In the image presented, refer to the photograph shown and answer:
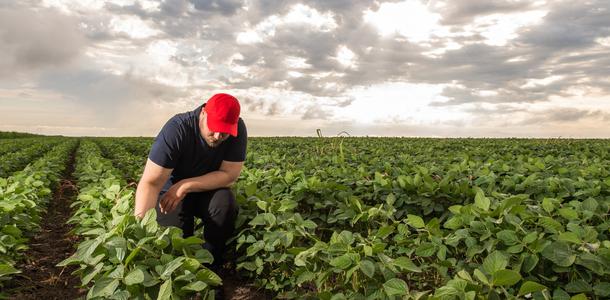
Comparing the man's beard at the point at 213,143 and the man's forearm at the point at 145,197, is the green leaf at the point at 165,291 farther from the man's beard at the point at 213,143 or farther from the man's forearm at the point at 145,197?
the man's beard at the point at 213,143

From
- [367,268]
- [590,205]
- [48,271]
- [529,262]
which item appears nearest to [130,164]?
[48,271]

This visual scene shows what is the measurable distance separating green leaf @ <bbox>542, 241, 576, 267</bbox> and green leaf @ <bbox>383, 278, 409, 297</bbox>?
0.84m

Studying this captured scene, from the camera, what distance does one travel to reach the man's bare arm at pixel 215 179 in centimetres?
374

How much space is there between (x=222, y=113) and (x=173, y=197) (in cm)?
85

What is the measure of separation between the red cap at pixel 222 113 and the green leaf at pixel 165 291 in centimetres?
148

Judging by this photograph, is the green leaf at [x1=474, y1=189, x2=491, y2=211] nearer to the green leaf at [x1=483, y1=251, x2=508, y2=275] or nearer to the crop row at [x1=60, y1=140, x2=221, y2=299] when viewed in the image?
the green leaf at [x1=483, y1=251, x2=508, y2=275]

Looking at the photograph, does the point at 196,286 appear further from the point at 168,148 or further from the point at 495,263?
the point at 168,148

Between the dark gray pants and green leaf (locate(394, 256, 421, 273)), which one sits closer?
green leaf (locate(394, 256, 421, 273))

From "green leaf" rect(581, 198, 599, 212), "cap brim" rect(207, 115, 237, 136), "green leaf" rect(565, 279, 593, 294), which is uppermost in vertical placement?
"cap brim" rect(207, 115, 237, 136)

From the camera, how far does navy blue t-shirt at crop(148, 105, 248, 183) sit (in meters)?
3.61

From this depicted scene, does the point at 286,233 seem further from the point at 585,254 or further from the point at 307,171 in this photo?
the point at 307,171

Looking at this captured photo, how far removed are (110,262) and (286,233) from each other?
118cm

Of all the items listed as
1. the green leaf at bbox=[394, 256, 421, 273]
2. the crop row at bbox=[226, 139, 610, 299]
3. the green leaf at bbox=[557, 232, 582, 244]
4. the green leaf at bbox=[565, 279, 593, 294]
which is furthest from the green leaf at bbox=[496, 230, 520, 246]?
the green leaf at bbox=[394, 256, 421, 273]

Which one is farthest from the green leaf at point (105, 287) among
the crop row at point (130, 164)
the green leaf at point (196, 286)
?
the crop row at point (130, 164)
